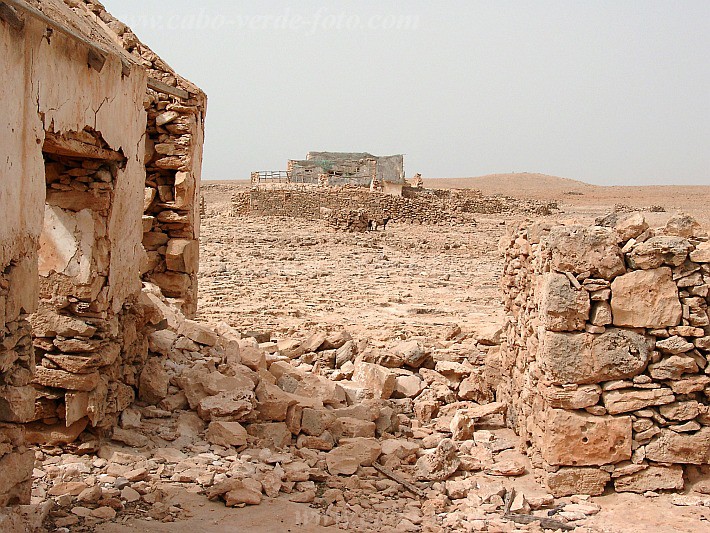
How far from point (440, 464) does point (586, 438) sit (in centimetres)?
115

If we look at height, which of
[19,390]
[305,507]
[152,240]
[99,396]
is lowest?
[305,507]

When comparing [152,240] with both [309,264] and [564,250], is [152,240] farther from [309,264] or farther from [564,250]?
Result: [309,264]

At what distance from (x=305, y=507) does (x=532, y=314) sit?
7.59 feet

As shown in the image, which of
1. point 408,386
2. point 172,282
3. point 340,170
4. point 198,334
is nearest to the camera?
point 198,334

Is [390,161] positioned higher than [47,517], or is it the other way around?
[390,161]

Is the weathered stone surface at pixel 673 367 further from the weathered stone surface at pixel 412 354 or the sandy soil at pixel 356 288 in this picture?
the weathered stone surface at pixel 412 354

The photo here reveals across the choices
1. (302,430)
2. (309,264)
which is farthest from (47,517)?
(309,264)

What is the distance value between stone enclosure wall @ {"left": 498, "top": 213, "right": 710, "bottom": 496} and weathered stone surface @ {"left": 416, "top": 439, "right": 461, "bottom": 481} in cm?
78

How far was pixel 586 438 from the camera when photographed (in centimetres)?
518

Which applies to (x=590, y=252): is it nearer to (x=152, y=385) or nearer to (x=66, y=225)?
(x=152, y=385)

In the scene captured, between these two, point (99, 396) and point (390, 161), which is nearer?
point (99, 396)

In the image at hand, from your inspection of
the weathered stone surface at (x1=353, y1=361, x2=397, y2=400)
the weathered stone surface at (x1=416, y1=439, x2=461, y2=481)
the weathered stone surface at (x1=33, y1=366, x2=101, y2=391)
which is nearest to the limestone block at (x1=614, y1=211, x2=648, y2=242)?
the weathered stone surface at (x1=416, y1=439, x2=461, y2=481)

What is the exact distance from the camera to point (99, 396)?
5488 mm

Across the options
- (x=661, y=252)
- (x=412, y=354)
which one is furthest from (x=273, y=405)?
(x=661, y=252)
